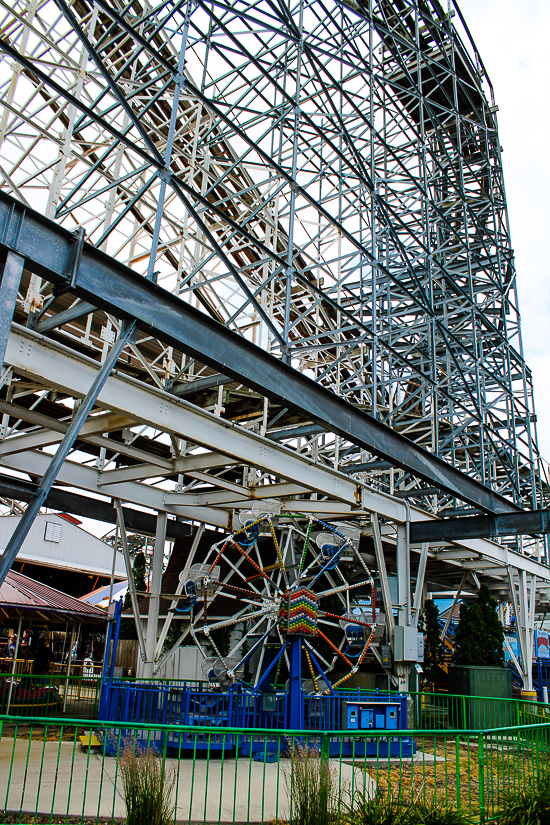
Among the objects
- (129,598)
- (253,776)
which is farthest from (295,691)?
(129,598)

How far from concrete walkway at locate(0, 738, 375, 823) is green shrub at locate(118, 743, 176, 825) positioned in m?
0.22

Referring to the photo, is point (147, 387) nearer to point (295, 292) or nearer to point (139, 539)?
point (295, 292)

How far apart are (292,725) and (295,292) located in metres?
13.0

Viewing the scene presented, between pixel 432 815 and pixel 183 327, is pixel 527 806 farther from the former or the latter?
pixel 183 327

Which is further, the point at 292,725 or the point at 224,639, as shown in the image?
the point at 224,639

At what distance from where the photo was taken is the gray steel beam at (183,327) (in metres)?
5.96

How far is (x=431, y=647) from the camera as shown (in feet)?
73.4

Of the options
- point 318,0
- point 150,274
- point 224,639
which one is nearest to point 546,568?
point 224,639

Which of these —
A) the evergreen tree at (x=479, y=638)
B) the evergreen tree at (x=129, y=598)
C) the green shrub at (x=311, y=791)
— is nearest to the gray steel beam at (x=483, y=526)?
the evergreen tree at (x=479, y=638)

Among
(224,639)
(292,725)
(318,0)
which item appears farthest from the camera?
(224,639)

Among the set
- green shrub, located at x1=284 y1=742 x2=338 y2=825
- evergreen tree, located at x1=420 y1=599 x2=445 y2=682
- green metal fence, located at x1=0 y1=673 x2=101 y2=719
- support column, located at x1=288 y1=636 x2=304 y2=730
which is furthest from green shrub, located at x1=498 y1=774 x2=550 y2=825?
evergreen tree, located at x1=420 y1=599 x2=445 y2=682

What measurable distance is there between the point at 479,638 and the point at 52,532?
78.2 feet

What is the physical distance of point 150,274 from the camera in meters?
7.22

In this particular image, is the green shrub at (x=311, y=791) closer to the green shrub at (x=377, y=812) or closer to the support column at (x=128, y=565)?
the green shrub at (x=377, y=812)
